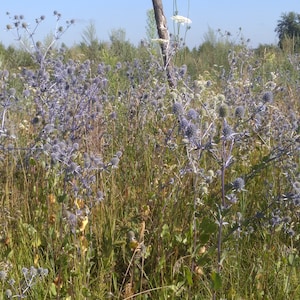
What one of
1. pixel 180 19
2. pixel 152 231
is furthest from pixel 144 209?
pixel 180 19

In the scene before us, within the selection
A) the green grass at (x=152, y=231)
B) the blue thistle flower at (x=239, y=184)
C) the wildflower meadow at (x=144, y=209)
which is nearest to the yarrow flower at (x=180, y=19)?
the wildflower meadow at (x=144, y=209)

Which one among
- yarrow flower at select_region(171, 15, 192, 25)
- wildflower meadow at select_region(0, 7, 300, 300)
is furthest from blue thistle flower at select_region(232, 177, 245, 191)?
yarrow flower at select_region(171, 15, 192, 25)

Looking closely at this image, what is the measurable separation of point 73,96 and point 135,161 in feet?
2.09

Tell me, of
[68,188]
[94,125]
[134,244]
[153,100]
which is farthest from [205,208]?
[153,100]

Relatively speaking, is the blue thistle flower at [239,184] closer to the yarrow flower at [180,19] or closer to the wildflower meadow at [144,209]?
the wildflower meadow at [144,209]

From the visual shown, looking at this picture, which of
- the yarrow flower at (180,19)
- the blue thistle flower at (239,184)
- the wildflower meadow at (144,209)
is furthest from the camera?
the yarrow flower at (180,19)

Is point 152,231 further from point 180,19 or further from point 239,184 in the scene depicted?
point 180,19

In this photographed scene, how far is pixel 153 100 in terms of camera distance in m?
3.49

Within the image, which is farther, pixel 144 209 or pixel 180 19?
pixel 180 19

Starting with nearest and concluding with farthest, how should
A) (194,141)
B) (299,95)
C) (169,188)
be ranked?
(194,141) < (169,188) < (299,95)

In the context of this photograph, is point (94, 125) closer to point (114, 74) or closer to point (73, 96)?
point (73, 96)

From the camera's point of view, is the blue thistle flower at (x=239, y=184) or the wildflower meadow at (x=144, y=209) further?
the wildflower meadow at (x=144, y=209)

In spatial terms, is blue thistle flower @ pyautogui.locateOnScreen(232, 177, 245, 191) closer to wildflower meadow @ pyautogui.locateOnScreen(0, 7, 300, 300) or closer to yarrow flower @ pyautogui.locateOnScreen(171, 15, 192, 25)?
wildflower meadow @ pyautogui.locateOnScreen(0, 7, 300, 300)

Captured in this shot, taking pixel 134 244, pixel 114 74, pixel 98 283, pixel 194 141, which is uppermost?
pixel 114 74
